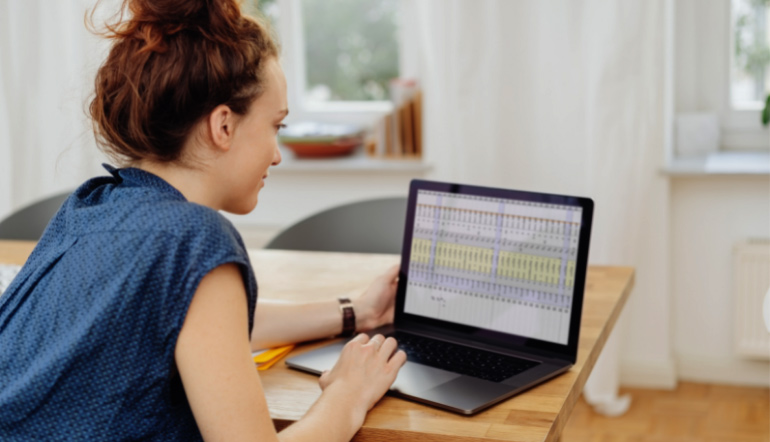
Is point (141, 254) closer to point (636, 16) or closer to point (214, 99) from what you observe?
point (214, 99)

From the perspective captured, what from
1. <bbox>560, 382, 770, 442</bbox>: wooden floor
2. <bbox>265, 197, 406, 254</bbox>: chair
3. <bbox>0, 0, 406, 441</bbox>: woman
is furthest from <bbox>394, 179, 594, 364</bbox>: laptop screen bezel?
<bbox>560, 382, 770, 442</bbox>: wooden floor

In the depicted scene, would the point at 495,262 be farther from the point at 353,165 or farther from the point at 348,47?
the point at 348,47

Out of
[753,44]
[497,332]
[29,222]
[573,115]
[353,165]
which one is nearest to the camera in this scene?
[497,332]

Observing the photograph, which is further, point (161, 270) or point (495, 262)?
point (495, 262)

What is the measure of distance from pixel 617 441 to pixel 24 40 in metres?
2.43

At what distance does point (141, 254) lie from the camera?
961 millimetres

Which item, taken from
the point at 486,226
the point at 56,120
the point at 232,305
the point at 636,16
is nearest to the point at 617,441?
the point at 636,16

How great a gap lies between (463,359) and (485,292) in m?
0.12

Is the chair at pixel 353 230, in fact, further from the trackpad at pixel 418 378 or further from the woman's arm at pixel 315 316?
the trackpad at pixel 418 378

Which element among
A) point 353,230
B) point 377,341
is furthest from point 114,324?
point 353,230

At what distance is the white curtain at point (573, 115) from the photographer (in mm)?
2801

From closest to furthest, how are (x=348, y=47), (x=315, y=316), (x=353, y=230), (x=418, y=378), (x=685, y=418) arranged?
(x=418, y=378)
(x=315, y=316)
(x=353, y=230)
(x=685, y=418)
(x=348, y=47)

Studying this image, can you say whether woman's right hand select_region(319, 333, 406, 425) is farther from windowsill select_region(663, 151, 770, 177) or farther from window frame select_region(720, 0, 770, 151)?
window frame select_region(720, 0, 770, 151)

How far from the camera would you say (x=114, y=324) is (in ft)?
3.16
